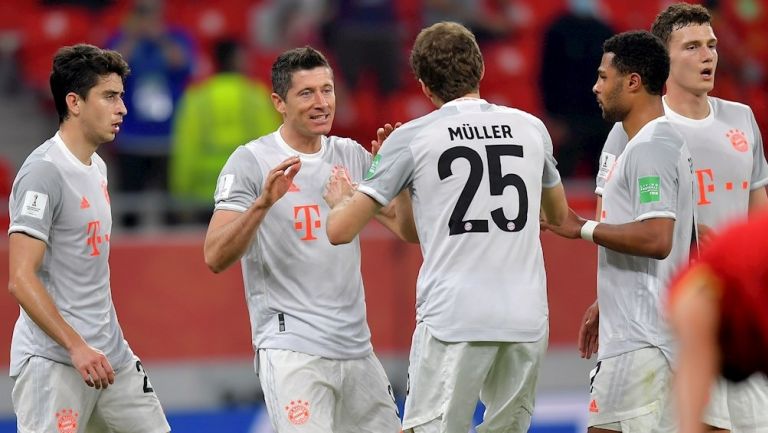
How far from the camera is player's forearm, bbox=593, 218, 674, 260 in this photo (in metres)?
5.25

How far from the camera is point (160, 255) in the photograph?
8477 mm

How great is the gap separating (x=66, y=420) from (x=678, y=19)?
335cm

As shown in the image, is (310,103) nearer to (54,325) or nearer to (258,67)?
(54,325)

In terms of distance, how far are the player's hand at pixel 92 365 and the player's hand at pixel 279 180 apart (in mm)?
966

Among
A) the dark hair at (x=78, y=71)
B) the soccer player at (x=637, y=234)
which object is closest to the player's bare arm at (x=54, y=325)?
the dark hair at (x=78, y=71)

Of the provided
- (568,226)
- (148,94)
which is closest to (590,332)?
(568,226)

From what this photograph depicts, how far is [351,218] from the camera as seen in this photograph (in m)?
5.03

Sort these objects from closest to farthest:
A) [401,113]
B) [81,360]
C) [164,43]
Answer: [81,360] → [164,43] → [401,113]

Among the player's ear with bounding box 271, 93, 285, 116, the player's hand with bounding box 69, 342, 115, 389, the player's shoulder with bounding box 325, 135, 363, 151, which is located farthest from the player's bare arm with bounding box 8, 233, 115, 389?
the player's shoulder with bounding box 325, 135, 363, 151

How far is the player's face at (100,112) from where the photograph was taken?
5.77 m

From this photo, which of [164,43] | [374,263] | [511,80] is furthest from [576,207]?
[164,43]

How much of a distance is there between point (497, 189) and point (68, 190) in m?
1.92

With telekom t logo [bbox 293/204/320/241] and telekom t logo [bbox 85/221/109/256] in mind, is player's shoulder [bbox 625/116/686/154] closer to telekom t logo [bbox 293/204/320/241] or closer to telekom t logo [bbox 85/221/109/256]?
telekom t logo [bbox 293/204/320/241]

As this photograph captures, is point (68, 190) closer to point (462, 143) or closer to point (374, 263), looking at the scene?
point (462, 143)
